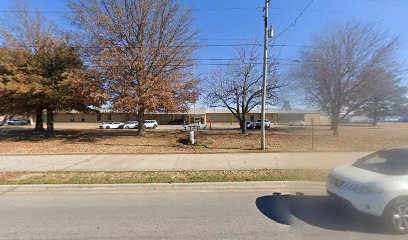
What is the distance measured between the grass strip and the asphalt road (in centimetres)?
79

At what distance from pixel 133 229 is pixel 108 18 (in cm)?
1722

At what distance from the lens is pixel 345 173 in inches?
188

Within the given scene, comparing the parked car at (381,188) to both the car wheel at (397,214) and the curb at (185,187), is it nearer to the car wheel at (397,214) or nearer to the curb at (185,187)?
the car wheel at (397,214)

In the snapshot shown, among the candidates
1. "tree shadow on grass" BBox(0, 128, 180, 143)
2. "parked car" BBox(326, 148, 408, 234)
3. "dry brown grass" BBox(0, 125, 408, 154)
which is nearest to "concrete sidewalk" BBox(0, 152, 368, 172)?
"dry brown grass" BBox(0, 125, 408, 154)

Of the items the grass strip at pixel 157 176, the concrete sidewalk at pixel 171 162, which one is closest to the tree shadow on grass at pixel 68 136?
the concrete sidewalk at pixel 171 162

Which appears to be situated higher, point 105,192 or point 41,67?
point 41,67

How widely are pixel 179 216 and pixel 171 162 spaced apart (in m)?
4.85

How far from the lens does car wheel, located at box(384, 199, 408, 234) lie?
3842 millimetres

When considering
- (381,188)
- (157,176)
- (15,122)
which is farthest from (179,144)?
(15,122)

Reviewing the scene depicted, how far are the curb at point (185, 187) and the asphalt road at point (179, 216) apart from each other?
231mm

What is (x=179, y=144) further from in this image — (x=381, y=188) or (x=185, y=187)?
(x=381, y=188)

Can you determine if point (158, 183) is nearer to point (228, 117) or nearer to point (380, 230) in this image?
point (380, 230)

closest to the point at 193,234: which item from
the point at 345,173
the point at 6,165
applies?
the point at 345,173

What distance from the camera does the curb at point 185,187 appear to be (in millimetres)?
6262
